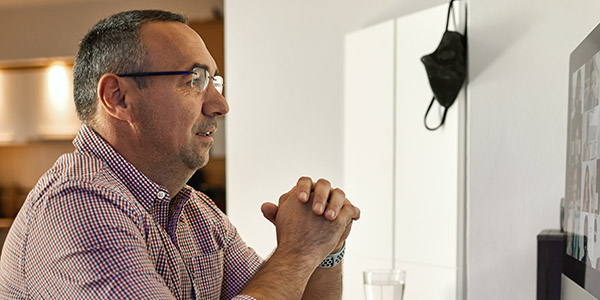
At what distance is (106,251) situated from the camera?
3.22 ft

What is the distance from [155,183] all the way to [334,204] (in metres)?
0.33

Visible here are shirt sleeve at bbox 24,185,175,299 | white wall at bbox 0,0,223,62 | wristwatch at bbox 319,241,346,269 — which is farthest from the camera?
white wall at bbox 0,0,223,62

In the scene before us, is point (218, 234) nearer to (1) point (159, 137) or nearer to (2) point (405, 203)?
(1) point (159, 137)

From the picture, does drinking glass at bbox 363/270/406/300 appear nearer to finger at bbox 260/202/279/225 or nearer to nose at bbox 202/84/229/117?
finger at bbox 260/202/279/225

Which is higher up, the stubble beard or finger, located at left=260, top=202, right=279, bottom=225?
the stubble beard

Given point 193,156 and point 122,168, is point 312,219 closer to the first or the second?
point 193,156

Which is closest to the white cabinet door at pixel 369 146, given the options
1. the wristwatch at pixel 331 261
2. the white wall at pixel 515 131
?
the white wall at pixel 515 131

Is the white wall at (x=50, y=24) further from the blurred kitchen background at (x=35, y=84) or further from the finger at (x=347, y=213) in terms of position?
the finger at (x=347, y=213)

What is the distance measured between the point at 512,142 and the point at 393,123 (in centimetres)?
54

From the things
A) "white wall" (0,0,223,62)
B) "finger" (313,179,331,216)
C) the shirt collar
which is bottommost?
"finger" (313,179,331,216)

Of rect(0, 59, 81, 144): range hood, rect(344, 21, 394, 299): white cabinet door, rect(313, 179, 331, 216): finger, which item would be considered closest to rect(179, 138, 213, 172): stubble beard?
rect(313, 179, 331, 216): finger

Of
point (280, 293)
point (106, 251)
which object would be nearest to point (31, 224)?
point (106, 251)

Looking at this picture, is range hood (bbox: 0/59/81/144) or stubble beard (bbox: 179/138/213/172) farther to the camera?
range hood (bbox: 0/59/81/144)

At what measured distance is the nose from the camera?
4.19 ft
